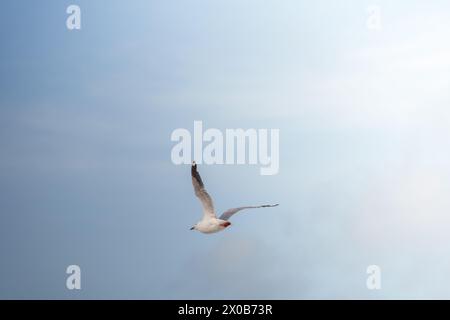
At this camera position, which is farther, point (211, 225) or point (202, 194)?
point (211, 225)

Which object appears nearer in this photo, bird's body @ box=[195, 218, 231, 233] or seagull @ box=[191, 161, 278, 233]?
seagull @ box=[191, 161, 278, 233]

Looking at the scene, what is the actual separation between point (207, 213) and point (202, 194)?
93 centimetres

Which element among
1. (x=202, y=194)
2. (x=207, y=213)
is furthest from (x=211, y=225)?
(x=202, y=194)

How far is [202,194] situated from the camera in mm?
24875

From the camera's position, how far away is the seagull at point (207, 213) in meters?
24.6

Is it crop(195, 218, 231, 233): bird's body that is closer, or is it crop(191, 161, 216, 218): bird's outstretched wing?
crop(191, 161, 216, 218): bird's outstretched wing

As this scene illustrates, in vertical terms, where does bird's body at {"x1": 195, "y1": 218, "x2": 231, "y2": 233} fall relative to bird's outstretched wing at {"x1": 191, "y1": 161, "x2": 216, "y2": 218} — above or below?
below

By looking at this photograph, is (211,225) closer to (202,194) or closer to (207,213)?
(207,213)

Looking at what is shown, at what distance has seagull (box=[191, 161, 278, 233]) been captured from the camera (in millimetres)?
24625
